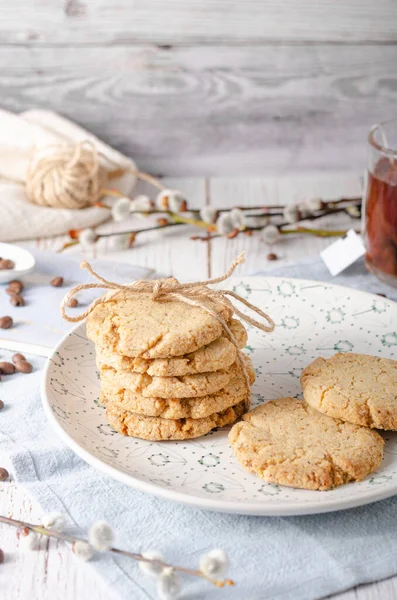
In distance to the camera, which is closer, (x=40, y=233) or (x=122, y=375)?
(x=122, y=375)

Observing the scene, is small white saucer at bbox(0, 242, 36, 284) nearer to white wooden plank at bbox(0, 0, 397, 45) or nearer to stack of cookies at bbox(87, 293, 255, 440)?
stack of cookies at bbox(87, 293, 255, 440)

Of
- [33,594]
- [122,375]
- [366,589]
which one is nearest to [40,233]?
[122,375]

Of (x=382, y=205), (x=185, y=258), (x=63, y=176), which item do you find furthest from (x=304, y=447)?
(x=63, y=176)

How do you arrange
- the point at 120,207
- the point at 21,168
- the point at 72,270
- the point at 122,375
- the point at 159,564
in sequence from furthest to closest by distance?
the point at 21,168
the point at 120,207
the point at 72,270
the point at 122,375
the point at 159,564

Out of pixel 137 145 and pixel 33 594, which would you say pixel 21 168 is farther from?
pixel 33 594

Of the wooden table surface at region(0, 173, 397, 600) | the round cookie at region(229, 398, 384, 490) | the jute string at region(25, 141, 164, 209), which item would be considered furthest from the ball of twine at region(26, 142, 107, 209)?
the round cookie at region(229, 398, 384, 490)

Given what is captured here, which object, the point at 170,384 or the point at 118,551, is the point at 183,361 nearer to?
the point at 170,384

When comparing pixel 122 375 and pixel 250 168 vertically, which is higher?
pixel 122 375
